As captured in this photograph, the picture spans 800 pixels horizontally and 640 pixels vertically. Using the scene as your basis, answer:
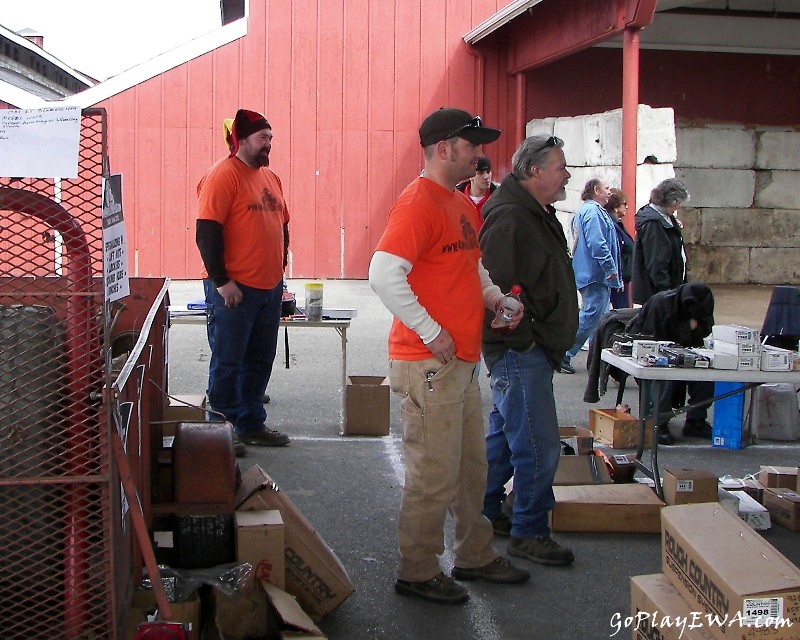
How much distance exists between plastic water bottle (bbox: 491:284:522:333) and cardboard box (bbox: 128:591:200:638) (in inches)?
59.6

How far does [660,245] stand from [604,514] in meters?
3.22

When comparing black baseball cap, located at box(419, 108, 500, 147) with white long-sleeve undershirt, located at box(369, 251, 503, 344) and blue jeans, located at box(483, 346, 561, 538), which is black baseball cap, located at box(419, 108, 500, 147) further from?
blue jeans, located at box(483, 346, 561, 538)

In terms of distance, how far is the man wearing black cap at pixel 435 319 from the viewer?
3.64 metres

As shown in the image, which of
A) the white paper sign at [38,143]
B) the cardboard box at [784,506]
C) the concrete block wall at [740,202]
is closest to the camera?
the white paper sign at [38,143]

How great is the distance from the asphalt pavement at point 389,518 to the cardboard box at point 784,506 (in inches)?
2.5

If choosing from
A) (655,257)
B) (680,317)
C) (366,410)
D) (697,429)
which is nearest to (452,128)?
(680,317)

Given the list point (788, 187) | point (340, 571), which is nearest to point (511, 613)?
point (340, 571)

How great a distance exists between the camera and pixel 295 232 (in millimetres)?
15062

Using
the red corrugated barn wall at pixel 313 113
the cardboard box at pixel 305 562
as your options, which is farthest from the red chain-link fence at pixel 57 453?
the red corrugated barn wall at pixel 313 113

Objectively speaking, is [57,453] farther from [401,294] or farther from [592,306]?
[592,306]

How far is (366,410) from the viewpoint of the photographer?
6680mm

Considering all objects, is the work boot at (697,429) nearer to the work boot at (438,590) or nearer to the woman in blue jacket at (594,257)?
the woman in blue jacket at (594,257)

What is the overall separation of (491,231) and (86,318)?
1909 millimetres

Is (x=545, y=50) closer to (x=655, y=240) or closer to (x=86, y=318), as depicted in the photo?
(x=655, y=240)
